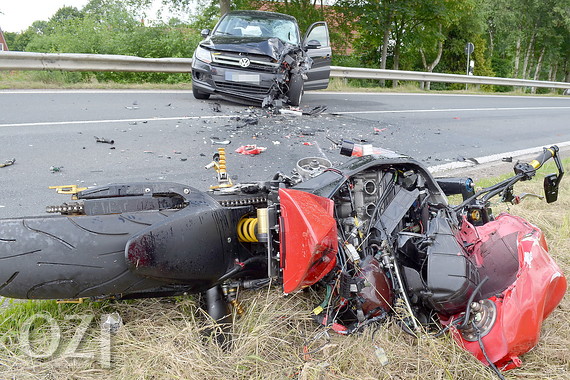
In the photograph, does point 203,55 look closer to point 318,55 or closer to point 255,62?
point 255,62

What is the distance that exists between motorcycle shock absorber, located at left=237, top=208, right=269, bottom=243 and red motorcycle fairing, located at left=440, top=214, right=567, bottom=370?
1071 mm

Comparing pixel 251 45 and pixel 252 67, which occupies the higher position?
pixel 251 45

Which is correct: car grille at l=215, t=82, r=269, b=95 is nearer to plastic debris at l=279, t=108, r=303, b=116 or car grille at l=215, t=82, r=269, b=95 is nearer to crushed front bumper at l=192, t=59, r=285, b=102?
crushed front bumper at l=192, t=59, r=285, b=102

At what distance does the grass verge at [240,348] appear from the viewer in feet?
6.70

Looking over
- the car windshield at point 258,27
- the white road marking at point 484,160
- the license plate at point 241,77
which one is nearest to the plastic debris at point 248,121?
the license plate at point 241,77

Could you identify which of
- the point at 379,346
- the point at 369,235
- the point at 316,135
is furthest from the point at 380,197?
the point at 316,135

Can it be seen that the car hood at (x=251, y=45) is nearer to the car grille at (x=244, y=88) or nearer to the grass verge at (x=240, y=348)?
the car grille at (x=244, y=88)

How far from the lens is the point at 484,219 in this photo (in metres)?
2.96

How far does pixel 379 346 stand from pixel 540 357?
0.84 m

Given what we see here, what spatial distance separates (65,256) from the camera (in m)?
1.81

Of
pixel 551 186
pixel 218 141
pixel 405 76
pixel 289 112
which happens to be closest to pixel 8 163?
pixel 218 141

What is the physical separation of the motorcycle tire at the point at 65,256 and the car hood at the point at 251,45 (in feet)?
21.9

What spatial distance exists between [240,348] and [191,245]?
63 cm

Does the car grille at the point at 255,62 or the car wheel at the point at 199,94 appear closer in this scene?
the car grille at the point at 255,62
